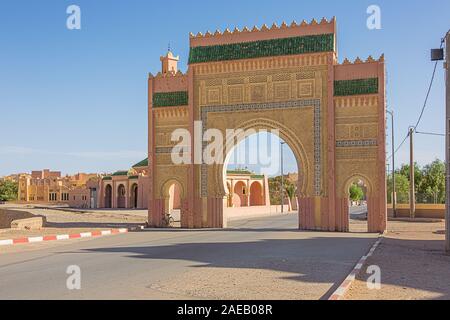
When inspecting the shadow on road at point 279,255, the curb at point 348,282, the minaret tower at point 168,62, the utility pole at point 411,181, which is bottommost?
the shadow on road at point 279,255

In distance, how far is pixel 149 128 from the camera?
25.4 metres

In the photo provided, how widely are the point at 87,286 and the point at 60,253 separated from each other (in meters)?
5.89

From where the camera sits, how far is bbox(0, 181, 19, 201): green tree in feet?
254

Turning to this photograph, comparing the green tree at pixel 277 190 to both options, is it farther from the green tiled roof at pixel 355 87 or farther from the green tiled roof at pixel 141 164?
the green tiled roof at pixel 355 87

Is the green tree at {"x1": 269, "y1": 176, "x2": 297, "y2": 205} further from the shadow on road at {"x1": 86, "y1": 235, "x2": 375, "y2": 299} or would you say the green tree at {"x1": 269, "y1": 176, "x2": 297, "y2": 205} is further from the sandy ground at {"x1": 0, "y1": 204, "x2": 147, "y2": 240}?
the shadow on road at {"x1": 86, "y1": 235, "x2": 375, "y2": 299}

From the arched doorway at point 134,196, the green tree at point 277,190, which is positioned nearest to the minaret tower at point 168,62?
the arched doorway at point 134,196

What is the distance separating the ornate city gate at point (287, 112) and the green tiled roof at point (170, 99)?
5cm

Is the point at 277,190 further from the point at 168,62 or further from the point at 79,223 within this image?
the point at 79,223

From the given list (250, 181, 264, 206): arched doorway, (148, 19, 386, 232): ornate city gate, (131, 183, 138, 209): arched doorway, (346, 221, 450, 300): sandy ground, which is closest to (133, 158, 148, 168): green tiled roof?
(131, 183, 138, 209): arched doorway

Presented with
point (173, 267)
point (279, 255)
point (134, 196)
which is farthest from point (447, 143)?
point (134, 196)

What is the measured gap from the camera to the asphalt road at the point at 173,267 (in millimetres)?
7723

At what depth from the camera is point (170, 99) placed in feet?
82.8

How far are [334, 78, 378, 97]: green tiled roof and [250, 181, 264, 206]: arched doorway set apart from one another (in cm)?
3325
